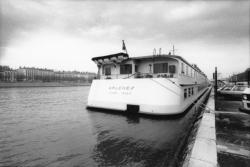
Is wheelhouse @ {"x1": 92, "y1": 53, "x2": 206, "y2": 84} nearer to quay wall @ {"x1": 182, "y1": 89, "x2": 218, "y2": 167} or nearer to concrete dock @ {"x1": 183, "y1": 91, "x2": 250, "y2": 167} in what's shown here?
concrete dock @ {"x1": 183, "y1": 91, "x2": 250, "y2": 167}

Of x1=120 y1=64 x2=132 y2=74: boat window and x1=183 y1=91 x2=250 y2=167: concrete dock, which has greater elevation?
x1=120 y1=64 x2=132 y2=74: boat window

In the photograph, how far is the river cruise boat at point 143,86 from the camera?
10.7 meters

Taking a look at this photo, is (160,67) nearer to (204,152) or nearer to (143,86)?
(143,86)

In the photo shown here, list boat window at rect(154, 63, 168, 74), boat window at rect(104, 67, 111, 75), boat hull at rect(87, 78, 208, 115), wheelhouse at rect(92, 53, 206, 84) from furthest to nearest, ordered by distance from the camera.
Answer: boat window at rect(104, 67, 111, 75) < boat window at rect(154, 63, 168, 74) < wheelhouse at rect(92, 53, 206, 84) < boat hull at rect(87, 78, 208, 115)

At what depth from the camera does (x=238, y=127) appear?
695 centimetres

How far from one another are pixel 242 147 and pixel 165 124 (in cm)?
501

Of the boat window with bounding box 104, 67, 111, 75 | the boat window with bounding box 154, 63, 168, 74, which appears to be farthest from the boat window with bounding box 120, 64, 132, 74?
the boat window with bounding box 154, 63, 168, 74

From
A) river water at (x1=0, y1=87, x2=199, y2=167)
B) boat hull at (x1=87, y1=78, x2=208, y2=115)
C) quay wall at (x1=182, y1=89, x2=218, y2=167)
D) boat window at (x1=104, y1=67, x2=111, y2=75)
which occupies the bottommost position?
river water at (x1=0, y1=87, x2=199, y2=167)

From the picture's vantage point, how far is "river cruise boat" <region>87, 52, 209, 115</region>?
10.7 meters

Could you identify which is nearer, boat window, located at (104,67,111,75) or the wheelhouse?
the wheelhouse

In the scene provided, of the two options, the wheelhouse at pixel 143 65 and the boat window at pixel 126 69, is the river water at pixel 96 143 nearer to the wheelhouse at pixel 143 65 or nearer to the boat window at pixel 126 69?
the wheelhouse at pixel 143 65

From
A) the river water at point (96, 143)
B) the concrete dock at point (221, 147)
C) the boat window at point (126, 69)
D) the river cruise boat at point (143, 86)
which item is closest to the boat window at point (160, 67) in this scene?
the river cruise boat at point (143, 86)

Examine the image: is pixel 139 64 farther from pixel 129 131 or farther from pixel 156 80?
pixel 129 131

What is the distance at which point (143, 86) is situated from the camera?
1133cm
